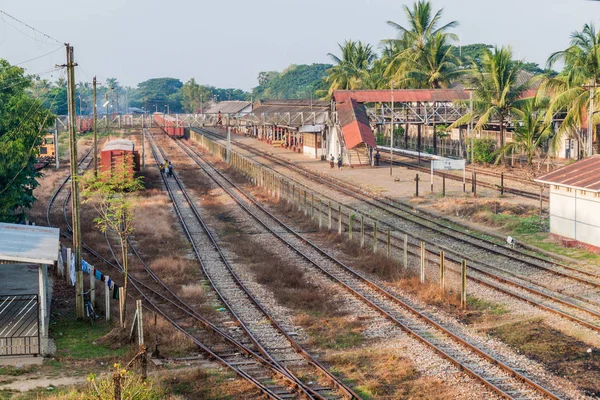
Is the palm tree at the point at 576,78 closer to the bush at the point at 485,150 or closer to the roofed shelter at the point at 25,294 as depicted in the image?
the bush at the point at 485,150

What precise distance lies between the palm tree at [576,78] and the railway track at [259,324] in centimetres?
1834

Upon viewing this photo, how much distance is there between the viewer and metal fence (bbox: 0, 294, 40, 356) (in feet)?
51.2

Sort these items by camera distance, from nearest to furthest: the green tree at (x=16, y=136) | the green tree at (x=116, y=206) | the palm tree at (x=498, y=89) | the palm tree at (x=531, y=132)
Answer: the green tree at (x=116, y=206)
the green tree at (x=16, y=136)
the palm tree at (x=531, y=132)
the palm tree at (x=498, y=89)

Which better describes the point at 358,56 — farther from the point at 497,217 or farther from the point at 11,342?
the point at 11,342

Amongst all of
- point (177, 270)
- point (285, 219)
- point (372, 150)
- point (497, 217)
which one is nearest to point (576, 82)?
point (497, 217)

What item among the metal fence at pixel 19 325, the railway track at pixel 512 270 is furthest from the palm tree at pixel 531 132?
the metal fence at pixel 19 325

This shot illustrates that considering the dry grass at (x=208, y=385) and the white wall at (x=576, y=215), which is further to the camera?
the white wall at (x=576, y=215)

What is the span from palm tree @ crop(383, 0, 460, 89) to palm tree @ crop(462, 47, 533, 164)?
16366 mm

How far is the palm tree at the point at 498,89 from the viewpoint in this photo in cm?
4994

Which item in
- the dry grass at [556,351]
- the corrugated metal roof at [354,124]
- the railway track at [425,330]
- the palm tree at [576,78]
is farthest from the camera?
the corrugated metal roof at [354,124]

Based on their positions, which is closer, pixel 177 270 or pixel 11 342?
pixel 11 342

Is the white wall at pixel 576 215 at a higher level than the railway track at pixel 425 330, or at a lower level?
higher

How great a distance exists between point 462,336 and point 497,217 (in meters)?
16.1

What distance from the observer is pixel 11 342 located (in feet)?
51.3
